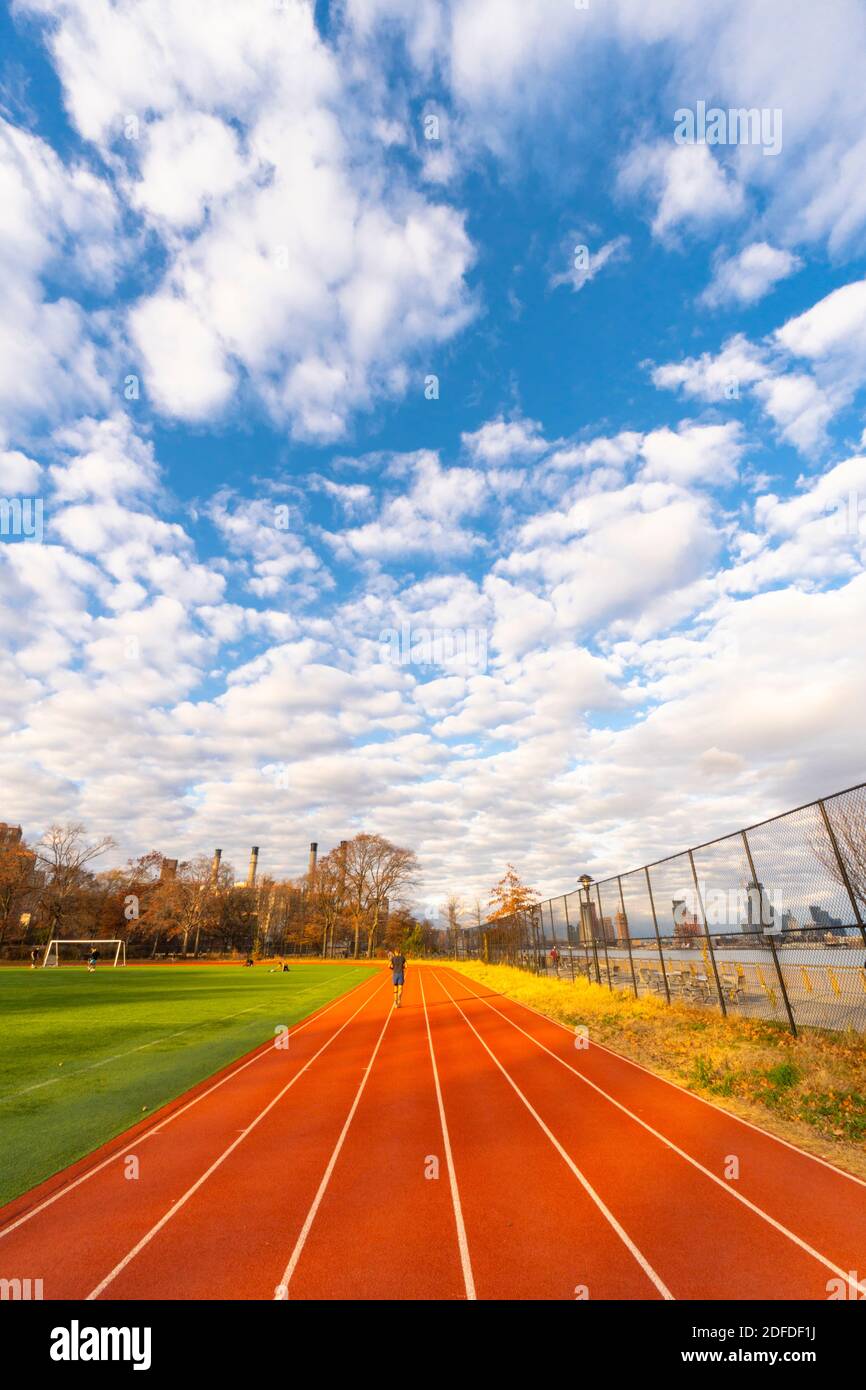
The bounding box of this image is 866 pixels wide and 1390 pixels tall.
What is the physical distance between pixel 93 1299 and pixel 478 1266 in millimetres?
2813

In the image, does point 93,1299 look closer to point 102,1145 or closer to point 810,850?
point 102,1145

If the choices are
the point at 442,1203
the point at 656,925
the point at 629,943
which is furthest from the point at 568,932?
the point at 442,1203

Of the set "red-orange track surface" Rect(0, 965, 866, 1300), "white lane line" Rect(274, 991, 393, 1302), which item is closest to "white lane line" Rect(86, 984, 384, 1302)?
"red-orange track surface" Rect(0, 965, 866, 1300)

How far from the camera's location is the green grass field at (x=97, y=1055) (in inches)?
278

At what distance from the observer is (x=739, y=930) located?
41.0ft

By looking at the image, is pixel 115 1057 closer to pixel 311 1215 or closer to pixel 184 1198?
pixel 184 1198

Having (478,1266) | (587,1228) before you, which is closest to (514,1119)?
(587,1228)

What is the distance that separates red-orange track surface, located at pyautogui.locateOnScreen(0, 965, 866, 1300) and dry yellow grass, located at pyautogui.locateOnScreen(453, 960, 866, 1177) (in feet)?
1.81

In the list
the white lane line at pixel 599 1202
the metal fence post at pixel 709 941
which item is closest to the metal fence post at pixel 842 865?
the metal fence post at pixel 709 941

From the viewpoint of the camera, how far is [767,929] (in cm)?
1097

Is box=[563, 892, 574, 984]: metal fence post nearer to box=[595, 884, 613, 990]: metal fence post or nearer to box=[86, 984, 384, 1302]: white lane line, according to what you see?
box=[595, 884, 613, 990]: metal fence post

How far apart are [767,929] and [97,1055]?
13.2 meters

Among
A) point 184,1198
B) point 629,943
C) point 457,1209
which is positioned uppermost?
point 629,943

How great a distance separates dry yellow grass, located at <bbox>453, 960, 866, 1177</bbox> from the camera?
730 cm
